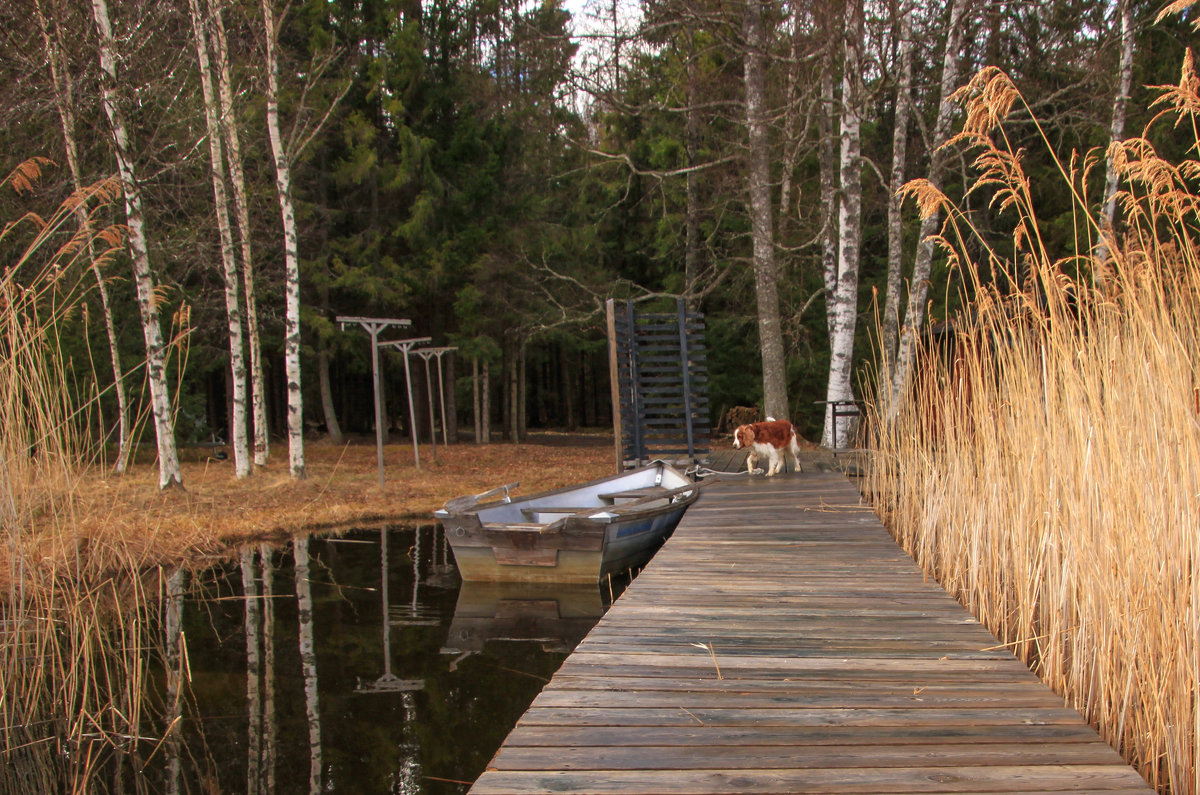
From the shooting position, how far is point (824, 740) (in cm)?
229

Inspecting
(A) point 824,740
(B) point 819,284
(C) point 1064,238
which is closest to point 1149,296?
(A) point 824,740

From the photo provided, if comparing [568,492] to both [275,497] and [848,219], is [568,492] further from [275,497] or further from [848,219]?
[848,219]

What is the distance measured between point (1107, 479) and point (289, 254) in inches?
434

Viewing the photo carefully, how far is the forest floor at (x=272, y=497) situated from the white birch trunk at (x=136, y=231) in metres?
0.59

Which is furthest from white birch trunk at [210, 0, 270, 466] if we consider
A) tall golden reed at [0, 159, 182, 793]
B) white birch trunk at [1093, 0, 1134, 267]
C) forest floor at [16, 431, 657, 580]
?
white birch trunk at [1093, 0, 1134, 267]

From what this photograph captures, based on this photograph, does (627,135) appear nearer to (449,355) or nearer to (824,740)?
(449,355)

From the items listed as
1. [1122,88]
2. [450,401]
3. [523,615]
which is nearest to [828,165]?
[1122,88]

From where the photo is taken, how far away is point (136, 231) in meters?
9.45

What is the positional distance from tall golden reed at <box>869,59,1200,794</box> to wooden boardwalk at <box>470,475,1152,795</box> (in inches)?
6.3

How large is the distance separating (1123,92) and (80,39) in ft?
44.0

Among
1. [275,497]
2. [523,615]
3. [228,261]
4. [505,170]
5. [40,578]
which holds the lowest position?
[523,615]

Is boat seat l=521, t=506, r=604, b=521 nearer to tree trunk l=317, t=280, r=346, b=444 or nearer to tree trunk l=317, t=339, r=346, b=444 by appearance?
tree trunk l=317, t=280, r=346, b=444

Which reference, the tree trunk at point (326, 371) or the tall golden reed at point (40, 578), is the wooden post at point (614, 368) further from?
the tree trunk at point (326, 371)

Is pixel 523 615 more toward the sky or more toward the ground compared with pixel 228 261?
more toward the ground
